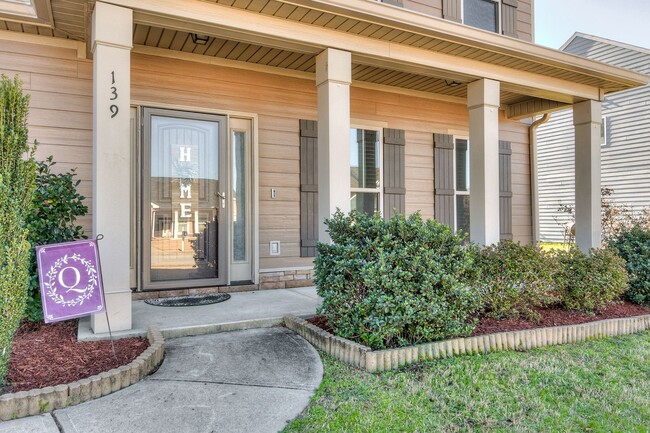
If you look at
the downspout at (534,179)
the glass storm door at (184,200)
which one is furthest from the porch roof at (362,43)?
the downspout at (534,179)

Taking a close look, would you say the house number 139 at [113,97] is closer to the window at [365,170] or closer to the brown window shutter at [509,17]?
the window at [365,170]

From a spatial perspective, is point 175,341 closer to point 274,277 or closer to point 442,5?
point 274,277

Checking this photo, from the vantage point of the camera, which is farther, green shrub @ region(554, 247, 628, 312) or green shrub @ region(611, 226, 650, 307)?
green shrub @ region(611, 226, 650, 307)

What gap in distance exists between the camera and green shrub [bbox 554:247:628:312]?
160 inches

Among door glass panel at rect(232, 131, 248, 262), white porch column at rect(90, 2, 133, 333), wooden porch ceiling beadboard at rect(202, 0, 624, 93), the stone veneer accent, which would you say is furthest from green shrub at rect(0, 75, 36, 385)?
the stone veneer accent

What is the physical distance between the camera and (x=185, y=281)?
4770mm

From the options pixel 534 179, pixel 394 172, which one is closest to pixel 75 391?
pixel 394 172

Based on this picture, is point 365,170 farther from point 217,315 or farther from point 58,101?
point 58,101

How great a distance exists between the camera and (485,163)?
4.89m

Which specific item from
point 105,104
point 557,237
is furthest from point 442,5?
point 557,237

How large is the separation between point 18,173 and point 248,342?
184 cm

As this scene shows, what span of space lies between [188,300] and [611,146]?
12.0 meters

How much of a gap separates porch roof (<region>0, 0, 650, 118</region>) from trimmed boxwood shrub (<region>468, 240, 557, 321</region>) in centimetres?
213

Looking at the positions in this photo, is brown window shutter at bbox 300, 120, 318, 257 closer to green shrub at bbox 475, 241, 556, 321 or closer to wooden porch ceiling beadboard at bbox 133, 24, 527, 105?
wooden porch ceiling beadboard at bbox 133, 24, 527, 105
